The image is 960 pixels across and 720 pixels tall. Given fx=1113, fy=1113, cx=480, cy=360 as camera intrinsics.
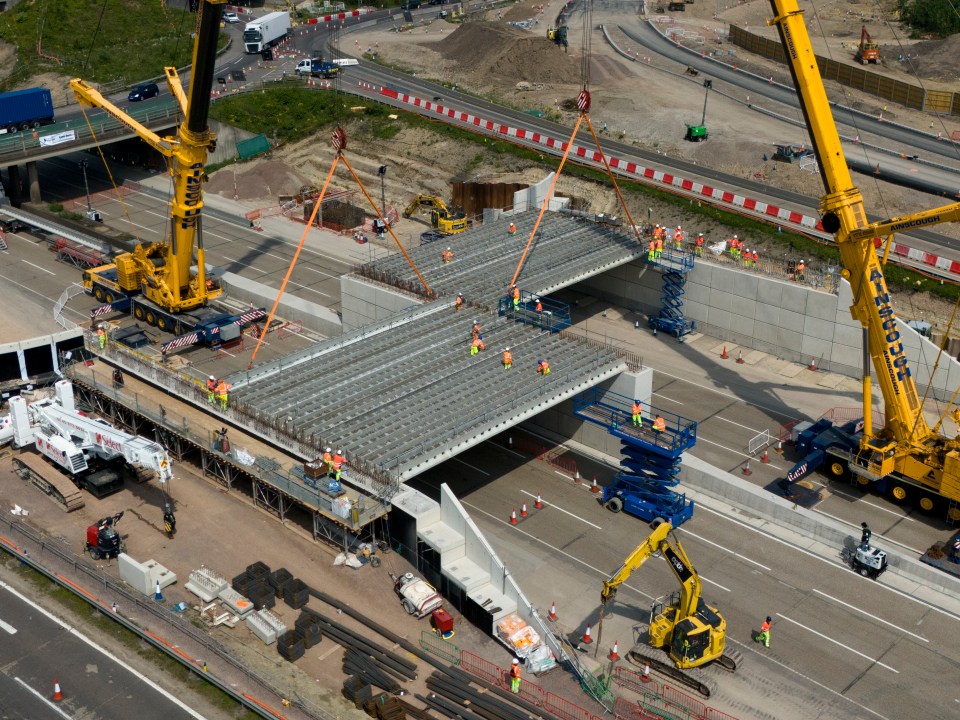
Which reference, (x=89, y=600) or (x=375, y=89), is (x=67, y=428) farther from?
(x=375, y=89)

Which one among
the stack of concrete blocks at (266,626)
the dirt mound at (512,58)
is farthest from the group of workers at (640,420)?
the dirt mound at (512,58)

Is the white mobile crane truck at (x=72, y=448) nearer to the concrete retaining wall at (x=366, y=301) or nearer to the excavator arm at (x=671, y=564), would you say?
A: the concrete retaining wall at (x=366, y=301)

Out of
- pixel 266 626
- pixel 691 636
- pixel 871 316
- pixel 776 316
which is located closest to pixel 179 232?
pixel 266 626

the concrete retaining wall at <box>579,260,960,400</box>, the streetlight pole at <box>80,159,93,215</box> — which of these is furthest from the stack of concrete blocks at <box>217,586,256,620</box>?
the streetlight pole at <box>80,159,93,215</box>

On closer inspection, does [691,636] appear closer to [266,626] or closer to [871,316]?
[266,626]

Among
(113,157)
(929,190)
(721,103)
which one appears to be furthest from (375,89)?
(929,190)
